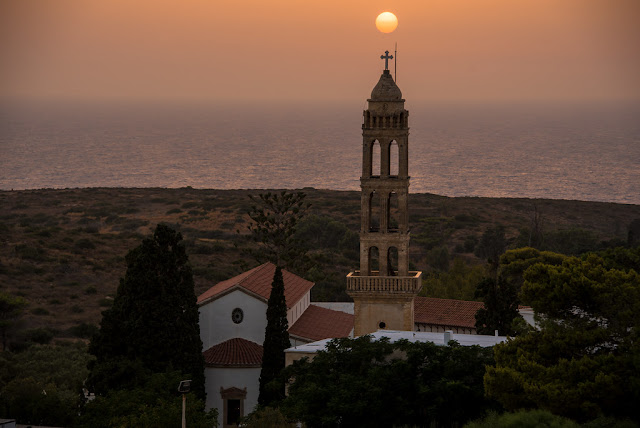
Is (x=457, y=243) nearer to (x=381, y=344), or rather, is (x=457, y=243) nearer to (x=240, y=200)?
(x=240, y=200)

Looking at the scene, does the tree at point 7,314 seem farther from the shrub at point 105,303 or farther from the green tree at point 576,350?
the green tree at point 576,350

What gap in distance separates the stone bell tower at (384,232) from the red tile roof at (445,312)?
1184cm

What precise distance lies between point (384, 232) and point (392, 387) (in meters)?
9.61

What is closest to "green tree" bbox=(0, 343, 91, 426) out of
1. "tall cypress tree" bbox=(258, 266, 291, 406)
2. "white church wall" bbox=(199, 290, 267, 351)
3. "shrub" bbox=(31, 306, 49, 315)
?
"white church wall" bbox=(199, 290, 267, 351)

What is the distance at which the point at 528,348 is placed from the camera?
2848cm

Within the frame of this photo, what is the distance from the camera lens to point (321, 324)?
45812 mm

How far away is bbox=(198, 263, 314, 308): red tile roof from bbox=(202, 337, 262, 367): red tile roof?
6.11ft

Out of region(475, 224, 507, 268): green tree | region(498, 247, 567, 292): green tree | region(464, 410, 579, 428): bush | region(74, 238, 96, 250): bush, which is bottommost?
region(464, 410, 579, 428): bush

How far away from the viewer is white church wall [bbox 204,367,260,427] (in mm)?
40219

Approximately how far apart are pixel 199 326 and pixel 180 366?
3270mm

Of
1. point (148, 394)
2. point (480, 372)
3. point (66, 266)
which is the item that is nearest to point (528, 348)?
point (480, 372)

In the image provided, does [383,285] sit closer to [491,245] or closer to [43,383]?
[43,383]

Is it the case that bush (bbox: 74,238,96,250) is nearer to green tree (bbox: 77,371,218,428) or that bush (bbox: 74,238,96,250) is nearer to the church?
the church

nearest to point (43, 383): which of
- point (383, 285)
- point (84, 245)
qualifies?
point (383, 285)
